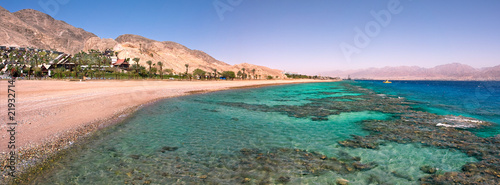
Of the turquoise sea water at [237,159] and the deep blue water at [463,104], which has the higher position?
the deep blue water at [463,104]

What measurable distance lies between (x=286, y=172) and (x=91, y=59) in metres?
127

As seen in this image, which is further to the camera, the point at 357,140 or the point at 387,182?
the point at 357,140

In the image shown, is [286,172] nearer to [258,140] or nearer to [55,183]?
[258,140]

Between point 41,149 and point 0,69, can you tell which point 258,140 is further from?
point 0,69

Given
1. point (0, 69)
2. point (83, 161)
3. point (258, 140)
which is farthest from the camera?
point (0, 69)

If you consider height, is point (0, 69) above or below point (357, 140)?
above

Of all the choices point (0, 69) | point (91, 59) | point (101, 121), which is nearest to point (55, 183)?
point (101, 121)

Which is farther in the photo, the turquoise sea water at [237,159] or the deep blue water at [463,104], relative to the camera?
the deep blue water at [463,104]

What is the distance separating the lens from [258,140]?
13.1m

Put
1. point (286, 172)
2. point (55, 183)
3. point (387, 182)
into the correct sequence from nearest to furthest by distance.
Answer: point (55, 183) → point (387, 182) → point (286, 172)

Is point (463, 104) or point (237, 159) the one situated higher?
point (463, 104)

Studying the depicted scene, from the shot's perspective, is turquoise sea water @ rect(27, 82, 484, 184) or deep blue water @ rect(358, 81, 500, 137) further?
deep blue water @ rect(358, 81, 500, 137)

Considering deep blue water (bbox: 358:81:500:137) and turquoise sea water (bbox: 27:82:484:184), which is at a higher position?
deep blue water (bbox: 358:81:500:137)

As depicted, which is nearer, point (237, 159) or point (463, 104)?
point (237, 159)
